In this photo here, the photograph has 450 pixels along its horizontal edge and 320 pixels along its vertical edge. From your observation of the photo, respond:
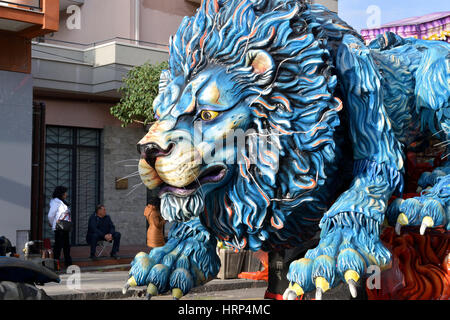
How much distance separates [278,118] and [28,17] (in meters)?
8.02

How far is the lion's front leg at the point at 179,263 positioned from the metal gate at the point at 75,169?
11.3 metres

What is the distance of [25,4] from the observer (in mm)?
9570

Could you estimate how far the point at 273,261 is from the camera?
2.46 m

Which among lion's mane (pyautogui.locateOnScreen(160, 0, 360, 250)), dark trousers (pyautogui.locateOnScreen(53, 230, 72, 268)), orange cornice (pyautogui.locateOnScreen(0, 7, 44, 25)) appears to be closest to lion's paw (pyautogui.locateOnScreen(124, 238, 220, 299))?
lion's mane (pyautogui.locateOnScreen(160, 0, 360, 250))

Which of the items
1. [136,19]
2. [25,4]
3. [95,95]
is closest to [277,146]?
[25,4]

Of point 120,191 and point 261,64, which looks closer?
point 261,64

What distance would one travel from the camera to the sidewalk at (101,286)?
7.02m

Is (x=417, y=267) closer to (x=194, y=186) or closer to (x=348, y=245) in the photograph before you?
(x=348, y=245)

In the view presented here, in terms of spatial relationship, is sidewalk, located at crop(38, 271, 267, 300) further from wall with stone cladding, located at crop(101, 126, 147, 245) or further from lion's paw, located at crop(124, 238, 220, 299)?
wall with stone cladding, located at crop(101, 126, 147, 245)

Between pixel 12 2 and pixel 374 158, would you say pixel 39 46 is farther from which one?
pixel 374 158

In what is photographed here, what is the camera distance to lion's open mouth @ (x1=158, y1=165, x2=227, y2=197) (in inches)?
79.2

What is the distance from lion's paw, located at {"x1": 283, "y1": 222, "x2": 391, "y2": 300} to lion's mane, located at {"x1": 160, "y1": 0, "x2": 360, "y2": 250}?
0.21 metres
